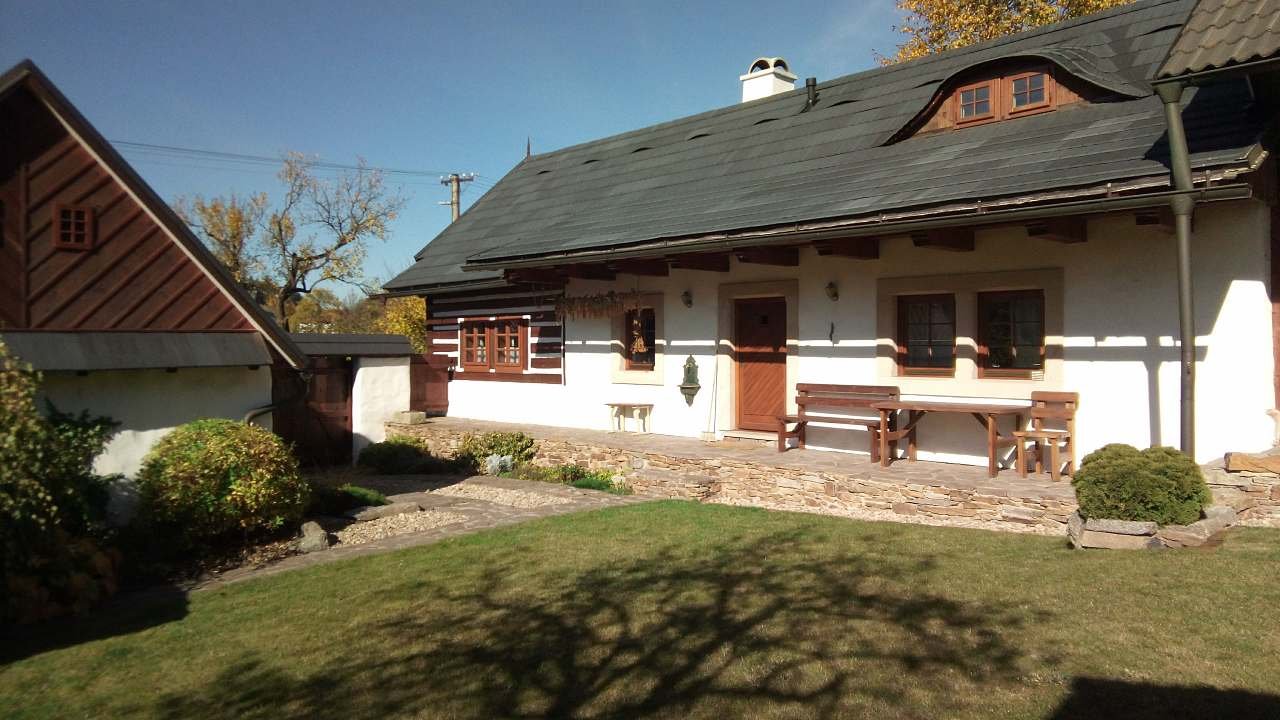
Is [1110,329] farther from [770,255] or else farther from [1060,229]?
[770,255]

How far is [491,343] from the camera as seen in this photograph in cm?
1727

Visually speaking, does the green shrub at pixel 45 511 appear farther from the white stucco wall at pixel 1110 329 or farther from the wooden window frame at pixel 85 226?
the white stucco wall at pixel 1110 329

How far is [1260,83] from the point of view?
8570mm

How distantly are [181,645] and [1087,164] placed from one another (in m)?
9.09

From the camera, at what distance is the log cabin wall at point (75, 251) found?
304 inches

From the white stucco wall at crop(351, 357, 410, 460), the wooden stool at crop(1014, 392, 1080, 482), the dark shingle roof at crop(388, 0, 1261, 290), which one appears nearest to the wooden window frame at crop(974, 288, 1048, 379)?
the wooden stool at crop(1014, 392, 1080, 482)

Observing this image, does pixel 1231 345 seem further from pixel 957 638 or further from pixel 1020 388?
pixel 957 638

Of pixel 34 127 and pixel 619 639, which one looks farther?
pixel 34 127

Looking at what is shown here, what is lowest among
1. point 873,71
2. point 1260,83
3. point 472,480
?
point 472,480

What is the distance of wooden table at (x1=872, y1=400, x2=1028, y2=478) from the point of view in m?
9.70

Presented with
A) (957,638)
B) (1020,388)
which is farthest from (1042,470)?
(957,638)

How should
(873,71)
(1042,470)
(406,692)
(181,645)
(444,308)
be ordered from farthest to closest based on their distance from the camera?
(444,308)
(873,71)
(1042,470)
(181,645)
(406,692)

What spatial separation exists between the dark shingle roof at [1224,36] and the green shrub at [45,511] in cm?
933

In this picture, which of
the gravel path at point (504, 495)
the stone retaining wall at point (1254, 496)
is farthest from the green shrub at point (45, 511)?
the stone retaining wall at point (1254, 496)
